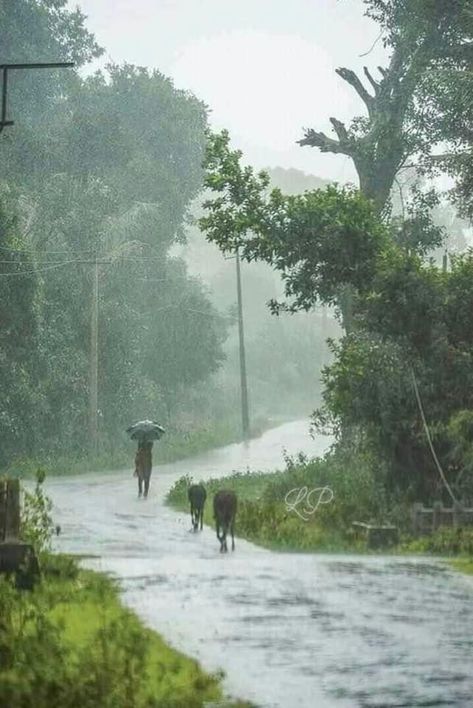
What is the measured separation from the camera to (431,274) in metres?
29.6

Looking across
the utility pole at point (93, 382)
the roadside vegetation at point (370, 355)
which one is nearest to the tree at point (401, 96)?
the roadside vegetation at point (370, 355)

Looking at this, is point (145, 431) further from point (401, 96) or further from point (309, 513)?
point (401, 96)

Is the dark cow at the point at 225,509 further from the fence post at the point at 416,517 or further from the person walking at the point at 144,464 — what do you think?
the person walking at the point at 144,464

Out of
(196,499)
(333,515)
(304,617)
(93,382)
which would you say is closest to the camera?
(304,617)

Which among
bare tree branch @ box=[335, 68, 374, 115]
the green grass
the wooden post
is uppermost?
bare tree branch @ box=[335, 68, 374, 115]

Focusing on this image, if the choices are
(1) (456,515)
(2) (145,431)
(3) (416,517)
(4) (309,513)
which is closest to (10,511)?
(3) (416,517)

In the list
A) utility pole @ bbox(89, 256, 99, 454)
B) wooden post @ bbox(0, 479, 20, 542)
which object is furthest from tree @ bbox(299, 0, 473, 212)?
wooden post @ bbox(0, 479, 20, 542)

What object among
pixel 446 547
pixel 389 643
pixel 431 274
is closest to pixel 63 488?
pixel 431 274

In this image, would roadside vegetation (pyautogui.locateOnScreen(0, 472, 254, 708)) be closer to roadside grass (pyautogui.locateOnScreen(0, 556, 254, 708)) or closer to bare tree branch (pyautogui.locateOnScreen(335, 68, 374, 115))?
roadside grass (pyautogui.locateOnScreen(0, 556, 254, 708))

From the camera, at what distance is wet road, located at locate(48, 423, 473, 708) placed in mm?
11148

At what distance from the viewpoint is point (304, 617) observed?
586 inches

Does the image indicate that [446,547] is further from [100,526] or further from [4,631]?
[4,631]

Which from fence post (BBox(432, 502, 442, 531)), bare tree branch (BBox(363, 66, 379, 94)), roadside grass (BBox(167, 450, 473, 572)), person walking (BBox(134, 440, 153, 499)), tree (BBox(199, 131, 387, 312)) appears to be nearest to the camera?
roadside grass (BBox(167, 450, 473, 572))

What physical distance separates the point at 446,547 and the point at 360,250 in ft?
27.6
